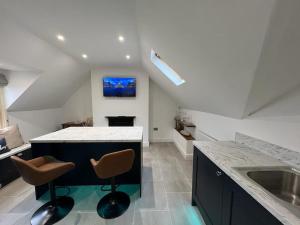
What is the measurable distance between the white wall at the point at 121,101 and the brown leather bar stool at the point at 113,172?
9.13ft

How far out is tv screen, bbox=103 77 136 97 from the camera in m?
4.61

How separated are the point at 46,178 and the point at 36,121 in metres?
3.36

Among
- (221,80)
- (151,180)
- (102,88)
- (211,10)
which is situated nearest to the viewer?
(211,10)

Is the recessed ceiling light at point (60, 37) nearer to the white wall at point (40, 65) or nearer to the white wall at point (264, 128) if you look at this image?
the white wall at point (40, 65)

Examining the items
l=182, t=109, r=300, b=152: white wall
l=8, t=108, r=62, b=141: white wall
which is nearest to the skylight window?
l=182, t=109, r=300, b=152: white wall

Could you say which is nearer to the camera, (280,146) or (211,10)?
(211,10)

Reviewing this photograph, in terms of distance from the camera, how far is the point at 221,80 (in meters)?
1.58

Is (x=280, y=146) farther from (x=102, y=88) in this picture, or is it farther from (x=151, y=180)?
(x=102, y=88)

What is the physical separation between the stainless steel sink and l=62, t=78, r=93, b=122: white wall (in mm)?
5432

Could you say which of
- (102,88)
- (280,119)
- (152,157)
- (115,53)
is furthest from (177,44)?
(102,88)

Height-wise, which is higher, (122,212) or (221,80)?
(221,80)

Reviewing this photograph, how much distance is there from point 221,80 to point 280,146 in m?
0.91

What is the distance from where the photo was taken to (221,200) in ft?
4.29

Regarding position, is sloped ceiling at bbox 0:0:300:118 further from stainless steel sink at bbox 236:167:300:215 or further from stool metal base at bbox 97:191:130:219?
stool metal base at bbox 97:191:130:219
